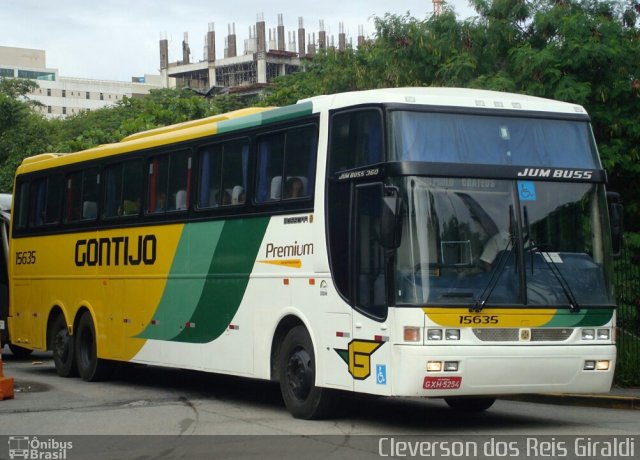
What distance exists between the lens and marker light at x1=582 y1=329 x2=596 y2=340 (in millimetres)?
12648

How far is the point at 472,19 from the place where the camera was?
2458 centimetres

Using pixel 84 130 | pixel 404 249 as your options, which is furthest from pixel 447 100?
pixel 84 130

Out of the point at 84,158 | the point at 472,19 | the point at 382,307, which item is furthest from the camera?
the point at 472,19

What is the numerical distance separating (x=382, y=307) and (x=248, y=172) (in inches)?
139

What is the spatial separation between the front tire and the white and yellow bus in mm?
25

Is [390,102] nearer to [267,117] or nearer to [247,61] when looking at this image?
[267,117]

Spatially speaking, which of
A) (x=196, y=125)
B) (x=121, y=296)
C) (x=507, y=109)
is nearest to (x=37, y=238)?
(x=121, y=296)

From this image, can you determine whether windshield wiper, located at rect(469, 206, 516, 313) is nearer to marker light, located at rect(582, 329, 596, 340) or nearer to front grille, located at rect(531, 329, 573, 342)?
front grille, located at rect(531, 329, 573, 342)

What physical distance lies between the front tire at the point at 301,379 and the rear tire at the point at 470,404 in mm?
1946

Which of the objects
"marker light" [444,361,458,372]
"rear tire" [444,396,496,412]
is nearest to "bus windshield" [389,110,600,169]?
"marker light" [444,361,458,372]

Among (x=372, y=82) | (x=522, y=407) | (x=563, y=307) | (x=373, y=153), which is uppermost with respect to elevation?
(x=372, y=82)

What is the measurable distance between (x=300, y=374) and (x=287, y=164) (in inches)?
96.9

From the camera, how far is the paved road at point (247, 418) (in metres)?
12.2

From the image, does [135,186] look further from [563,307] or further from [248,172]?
[563,307]
